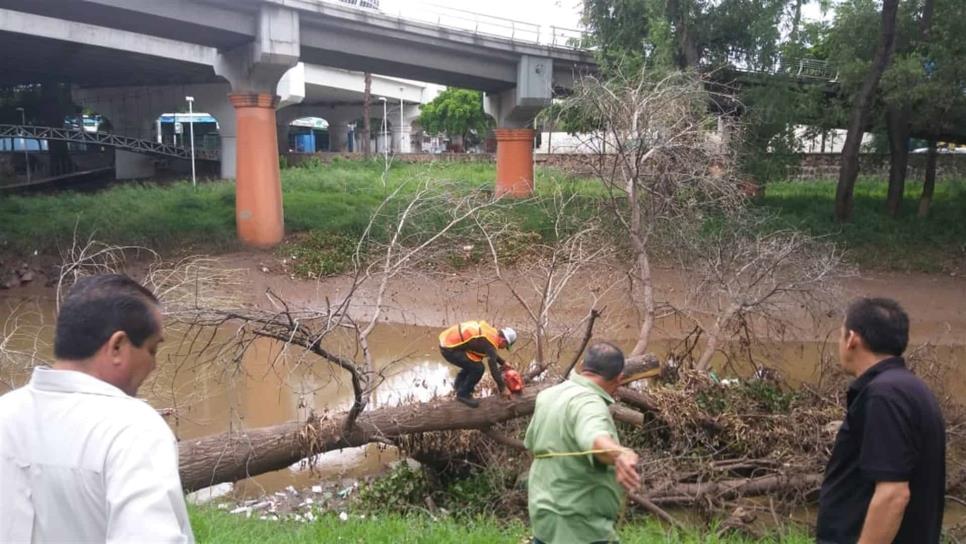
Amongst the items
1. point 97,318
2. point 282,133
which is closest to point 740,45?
point 97,318

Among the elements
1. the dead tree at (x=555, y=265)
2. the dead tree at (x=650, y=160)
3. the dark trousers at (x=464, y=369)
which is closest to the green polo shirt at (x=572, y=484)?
the dark trousers at (x=464, y=369)

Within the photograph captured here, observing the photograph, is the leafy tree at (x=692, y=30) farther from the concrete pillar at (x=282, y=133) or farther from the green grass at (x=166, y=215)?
the concrete pillar at (x=282, y=133)

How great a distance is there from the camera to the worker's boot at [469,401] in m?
7.19

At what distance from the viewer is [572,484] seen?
3551 millimetres

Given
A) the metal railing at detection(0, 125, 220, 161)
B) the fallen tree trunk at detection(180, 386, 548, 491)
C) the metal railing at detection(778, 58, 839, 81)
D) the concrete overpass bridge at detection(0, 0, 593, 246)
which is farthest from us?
the metal railing at detection(0, 125, 220, 161)

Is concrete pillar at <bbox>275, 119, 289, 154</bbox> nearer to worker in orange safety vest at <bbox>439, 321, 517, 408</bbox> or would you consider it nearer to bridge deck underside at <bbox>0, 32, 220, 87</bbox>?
bridge deck underside at <bbox>0, 32, 220, 87</bbox>

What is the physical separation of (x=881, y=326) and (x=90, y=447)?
106 inches

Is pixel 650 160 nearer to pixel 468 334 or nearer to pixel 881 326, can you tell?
pixel 468 334

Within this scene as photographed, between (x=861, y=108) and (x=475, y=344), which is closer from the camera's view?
(x=475, y=344)

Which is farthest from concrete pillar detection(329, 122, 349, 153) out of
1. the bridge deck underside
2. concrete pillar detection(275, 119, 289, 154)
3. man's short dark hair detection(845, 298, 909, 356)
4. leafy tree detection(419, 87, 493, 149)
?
man's short dark hair detection(845, 298, 909, 356)

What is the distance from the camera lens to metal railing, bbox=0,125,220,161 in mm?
29359

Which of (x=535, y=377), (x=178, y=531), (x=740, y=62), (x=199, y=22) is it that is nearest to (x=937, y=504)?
(x=178, y=531)

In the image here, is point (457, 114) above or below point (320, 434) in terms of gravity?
above

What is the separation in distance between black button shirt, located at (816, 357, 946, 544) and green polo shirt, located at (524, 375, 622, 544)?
91cm
